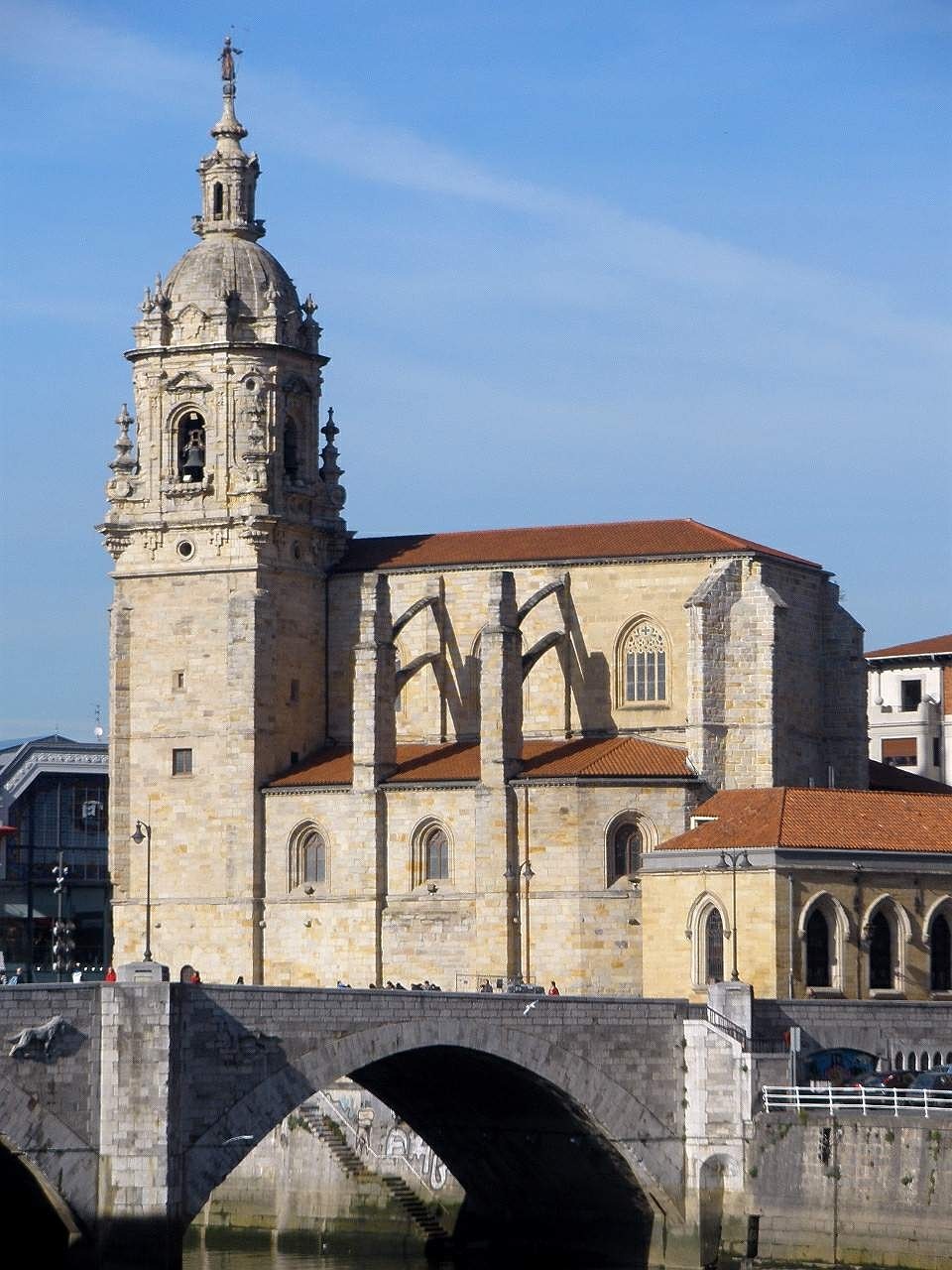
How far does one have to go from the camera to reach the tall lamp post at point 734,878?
86250 mm

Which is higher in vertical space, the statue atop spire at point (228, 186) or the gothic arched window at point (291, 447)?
the statue atop spire at point (228, 186)

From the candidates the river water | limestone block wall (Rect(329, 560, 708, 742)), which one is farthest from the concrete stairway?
limestone block wall (Rect(329, 560, 708, 742))

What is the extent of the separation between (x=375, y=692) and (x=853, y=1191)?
32714mm

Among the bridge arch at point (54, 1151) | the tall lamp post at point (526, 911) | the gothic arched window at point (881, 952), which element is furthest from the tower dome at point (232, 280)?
the bridge arch at point (54, 1151)

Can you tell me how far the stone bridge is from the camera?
64.0 m

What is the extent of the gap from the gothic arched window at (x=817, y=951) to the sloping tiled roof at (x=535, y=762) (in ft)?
32.2

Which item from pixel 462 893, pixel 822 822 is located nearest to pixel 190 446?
pixel 462 893

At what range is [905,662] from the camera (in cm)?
13488

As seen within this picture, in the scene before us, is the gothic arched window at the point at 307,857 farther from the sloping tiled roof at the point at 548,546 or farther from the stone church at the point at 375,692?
the sloping tiled roof at the point at 548,546

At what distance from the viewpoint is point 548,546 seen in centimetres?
10350

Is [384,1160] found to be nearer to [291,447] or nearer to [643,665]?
[643,665]

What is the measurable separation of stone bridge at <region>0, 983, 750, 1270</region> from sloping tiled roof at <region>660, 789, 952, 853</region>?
12.5 metres

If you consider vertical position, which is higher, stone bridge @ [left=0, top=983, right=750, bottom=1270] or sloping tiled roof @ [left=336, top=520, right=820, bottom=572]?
sloping tiled roof @ [left=336, top=520, right=820, bottom=572]

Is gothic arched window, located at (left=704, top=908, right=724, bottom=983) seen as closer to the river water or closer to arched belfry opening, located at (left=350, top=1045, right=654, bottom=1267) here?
arched belfry opening, located at (left=350, top=1045, right=654, bottom=1267)
